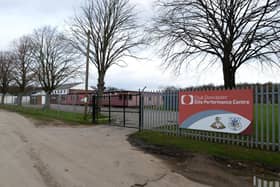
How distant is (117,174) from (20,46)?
39.2 metres

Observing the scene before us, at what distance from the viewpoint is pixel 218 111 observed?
9148 millimetres

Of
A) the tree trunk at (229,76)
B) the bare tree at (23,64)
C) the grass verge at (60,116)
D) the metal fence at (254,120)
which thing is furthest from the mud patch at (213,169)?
the bare tree at (23,64)

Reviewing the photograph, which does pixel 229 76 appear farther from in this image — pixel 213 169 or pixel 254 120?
pixel 213 169

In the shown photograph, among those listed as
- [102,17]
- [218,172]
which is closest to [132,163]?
[218,172]

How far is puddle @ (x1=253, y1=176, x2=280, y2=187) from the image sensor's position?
5097 millimetres

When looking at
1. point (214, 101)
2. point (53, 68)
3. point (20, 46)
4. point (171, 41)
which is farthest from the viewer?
point (20, 46)

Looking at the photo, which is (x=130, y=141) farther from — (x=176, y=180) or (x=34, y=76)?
(x=34, y=76)

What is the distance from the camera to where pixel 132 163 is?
6551 millimetres

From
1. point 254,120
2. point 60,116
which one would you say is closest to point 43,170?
point 254,120

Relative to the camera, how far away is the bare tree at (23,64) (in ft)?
122

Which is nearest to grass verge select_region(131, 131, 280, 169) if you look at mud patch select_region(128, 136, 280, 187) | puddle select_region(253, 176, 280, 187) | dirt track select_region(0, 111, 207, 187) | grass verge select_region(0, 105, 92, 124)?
mud patch select_region(128, 136, 280, 187)

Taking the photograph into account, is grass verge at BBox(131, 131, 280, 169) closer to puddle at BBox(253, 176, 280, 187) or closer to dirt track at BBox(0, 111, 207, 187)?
puddle at BBox(253, 176, 280, 187)

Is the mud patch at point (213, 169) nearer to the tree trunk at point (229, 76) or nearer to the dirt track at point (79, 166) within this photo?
the dirt track at point (79, 166)

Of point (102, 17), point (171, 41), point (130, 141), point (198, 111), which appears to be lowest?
point (130, 141)
